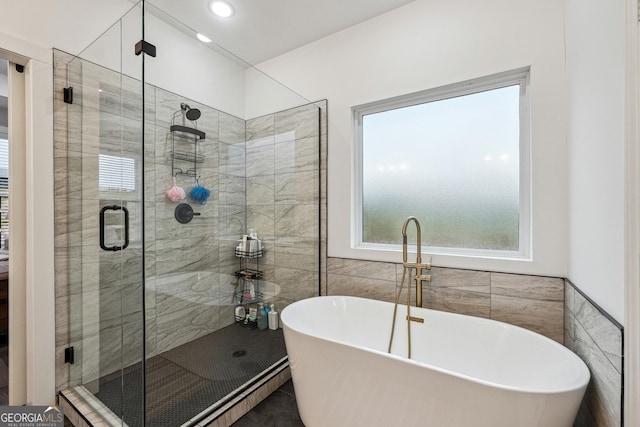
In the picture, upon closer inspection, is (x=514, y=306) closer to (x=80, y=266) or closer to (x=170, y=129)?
(x=170, y=129)

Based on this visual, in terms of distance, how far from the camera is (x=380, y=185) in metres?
2.33

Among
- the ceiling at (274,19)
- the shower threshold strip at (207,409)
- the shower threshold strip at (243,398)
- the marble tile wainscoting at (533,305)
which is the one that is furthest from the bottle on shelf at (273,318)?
the ceiling at (274,19)

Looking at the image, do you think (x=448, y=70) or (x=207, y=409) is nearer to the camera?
(x=207, y=409)

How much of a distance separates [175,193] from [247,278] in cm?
82

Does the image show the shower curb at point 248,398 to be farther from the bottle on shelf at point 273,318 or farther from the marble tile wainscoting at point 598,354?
the marble tile wainscoting at point 598,354

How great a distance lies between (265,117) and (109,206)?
131cm

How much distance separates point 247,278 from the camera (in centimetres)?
223

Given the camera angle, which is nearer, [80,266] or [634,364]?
[634,364]

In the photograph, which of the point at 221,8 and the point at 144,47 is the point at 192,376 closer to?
the point at 144,47

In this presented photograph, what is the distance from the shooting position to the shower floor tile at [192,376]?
1.45 metres

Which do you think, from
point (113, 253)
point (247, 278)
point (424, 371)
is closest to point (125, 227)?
point (113, 253)

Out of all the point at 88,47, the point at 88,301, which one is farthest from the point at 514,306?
the point at 88,47

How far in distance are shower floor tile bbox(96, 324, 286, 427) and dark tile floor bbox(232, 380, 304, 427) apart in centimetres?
18

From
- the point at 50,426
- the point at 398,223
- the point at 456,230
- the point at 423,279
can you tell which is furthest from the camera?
the point at 398,223
